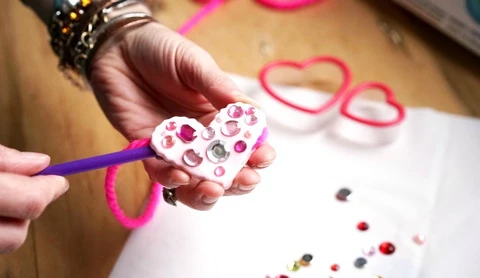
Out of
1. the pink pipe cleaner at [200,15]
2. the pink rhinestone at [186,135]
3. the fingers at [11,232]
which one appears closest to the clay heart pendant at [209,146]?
the pink rhinestone at [186,135]

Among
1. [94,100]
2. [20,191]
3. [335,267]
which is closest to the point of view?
[20,191]

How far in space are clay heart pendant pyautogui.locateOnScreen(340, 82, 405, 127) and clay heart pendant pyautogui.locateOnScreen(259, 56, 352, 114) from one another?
12 mm

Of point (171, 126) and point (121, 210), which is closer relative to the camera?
point (171, 126)

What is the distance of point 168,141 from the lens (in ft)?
1.32

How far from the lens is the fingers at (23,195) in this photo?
0.37 metres

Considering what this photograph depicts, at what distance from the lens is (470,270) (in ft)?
1.71

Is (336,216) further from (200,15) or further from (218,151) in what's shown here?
(200,15)

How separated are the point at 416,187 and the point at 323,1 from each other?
320 millimetres

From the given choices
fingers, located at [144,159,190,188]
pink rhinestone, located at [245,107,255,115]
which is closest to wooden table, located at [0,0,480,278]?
fingers, located at [144,159,190,188]

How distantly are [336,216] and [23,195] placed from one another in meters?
0.31

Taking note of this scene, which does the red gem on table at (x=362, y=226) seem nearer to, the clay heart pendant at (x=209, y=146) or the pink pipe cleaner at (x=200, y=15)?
the clay heart pendant at (x=209, y=146)

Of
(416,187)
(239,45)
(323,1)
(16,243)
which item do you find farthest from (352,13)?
(16,243)

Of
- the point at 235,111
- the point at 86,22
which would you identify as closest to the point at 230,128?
the point at 235,111

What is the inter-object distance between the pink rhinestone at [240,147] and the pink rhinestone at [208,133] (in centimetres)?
2
